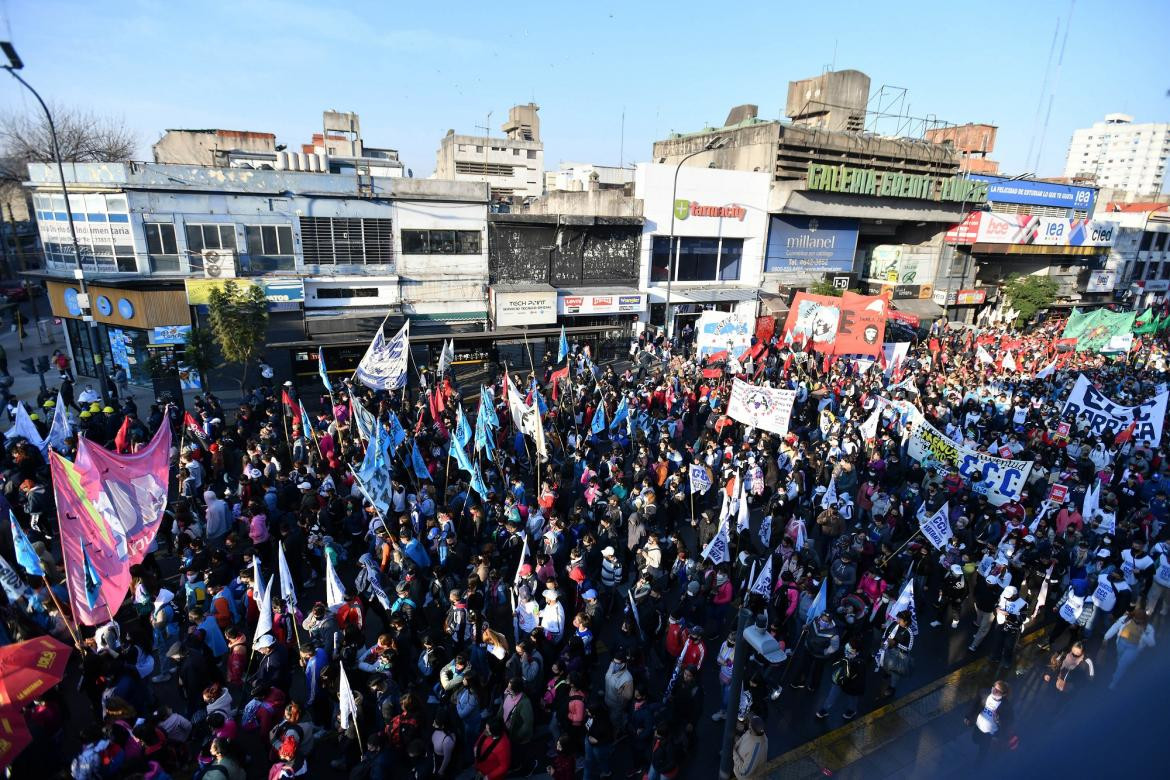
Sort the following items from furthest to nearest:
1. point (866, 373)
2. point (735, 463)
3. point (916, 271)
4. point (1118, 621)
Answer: point (916, 271) < point (866, 373) < point (735, 463) < point (1118, 621)

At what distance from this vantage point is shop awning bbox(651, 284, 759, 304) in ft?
95.7

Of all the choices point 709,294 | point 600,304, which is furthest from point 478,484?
point 709,294

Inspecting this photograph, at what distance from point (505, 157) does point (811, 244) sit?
141ft

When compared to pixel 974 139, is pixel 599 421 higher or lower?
lower

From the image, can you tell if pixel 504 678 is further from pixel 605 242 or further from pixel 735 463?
pixel 605 242

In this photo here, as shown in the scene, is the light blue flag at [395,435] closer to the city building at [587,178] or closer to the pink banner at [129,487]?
the pink banner at [129,487]

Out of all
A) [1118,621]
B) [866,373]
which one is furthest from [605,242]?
[1118,621]

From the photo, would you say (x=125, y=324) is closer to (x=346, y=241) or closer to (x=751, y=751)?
(x=346, y=241)

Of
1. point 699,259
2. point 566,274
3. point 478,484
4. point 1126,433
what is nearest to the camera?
point 478,484

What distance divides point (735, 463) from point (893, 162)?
27634mm

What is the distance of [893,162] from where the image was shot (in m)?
32.9

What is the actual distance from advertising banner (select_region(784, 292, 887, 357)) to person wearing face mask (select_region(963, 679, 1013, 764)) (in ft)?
48.5

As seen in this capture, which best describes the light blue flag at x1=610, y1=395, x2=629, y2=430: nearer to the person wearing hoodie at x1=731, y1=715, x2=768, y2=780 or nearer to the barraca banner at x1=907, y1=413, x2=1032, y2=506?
the barraca banner at x1=907, y1=413, x2=1032, y2=506

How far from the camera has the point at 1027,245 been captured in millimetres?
37938
